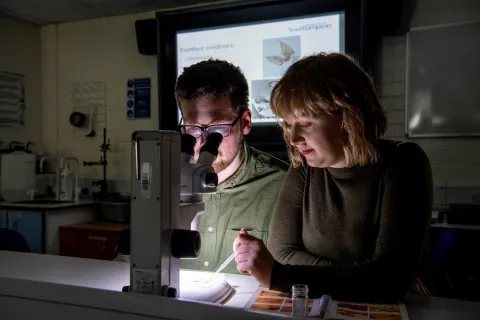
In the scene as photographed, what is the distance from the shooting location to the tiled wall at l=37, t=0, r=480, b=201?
3588 mm

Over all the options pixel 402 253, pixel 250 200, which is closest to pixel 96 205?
pixel 250 200

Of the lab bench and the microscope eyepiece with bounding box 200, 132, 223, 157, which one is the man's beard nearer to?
the microscope eyepiece with bounding box 200, 132, 223, 157

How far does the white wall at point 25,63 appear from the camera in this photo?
4.75 meters

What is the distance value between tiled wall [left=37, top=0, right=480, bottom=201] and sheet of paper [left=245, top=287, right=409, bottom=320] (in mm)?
2820

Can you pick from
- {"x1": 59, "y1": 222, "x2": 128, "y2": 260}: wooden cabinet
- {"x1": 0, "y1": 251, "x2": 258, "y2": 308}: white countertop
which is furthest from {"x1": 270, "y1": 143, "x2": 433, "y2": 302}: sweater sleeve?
{"x1": 59, "y1": 222, "x2": 128, "y2": 260}: wooden cabinet

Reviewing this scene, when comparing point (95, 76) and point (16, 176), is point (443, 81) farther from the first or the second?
point (16, 176)

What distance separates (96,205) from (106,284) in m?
3.45

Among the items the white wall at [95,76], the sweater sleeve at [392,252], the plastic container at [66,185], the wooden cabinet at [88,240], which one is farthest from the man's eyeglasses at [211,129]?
the plastic container at [66,185]

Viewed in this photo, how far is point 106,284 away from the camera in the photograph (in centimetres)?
107

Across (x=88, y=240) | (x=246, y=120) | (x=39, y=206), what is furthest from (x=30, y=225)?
(x=246, y=120)

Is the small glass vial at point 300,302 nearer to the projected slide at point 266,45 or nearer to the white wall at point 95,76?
the projected slide at point 266,45

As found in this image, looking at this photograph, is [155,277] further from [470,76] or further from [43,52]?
[43,52]

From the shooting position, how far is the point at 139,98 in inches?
182

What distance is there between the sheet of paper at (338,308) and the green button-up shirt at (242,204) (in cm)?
62
